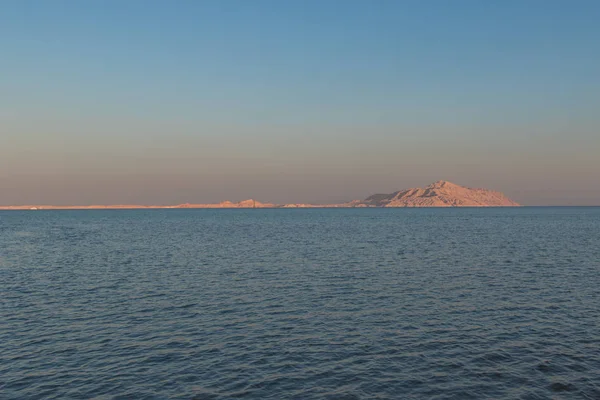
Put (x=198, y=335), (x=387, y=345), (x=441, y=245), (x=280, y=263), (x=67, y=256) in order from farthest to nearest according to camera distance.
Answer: (x=441, y=245) < (x=67, y=256) < (x=280, y=263) < (x=198, y=335) < (x=387, y=345)

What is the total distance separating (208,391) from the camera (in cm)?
2542

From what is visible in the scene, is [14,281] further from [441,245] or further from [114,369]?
[441,245]

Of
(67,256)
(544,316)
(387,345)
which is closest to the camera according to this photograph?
(387,345)

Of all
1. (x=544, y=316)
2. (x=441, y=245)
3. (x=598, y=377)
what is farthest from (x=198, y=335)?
(x=441, y=245)

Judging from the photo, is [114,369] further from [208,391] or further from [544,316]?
[544,316]

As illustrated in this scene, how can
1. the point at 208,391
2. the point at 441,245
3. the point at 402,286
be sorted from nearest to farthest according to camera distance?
1. the point at 208,391
2. the point at 402,286
3. the point at 441,245

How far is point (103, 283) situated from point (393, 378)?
4390cm

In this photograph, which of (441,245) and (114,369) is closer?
(114,369)

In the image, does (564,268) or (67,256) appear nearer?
(564,268)

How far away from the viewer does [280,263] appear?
74688 millimetres

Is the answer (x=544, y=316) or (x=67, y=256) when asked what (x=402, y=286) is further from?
(x=67, y=256)

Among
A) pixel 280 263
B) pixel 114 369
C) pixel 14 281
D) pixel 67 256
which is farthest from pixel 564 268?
pixel 67 256

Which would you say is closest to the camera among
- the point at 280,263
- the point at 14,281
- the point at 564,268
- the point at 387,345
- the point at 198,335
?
the point at 387,345

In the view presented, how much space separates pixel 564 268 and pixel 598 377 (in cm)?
4572
